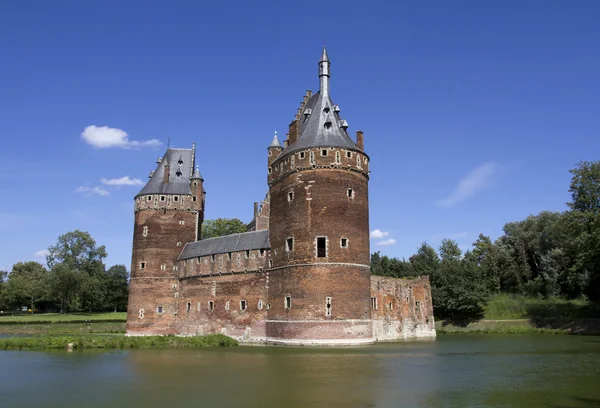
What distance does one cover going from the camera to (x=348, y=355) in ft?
90.7

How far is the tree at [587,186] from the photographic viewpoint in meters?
42.2

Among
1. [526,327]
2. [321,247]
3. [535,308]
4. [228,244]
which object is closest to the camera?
[321,247]

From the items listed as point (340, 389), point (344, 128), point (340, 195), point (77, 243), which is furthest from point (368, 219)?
point (77, 243)

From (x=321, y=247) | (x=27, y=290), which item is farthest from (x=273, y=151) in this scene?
(x=27, y=290)

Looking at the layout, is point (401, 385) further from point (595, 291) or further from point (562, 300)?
point (562, 300)

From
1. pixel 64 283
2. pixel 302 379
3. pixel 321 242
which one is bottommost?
pixel 302 379

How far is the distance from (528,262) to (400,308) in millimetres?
36334

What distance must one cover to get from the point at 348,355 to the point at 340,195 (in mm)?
11509

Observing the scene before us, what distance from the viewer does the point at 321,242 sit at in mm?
34812

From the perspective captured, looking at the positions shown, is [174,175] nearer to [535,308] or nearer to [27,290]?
[535,308]

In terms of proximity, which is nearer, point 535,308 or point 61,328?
point 61,328

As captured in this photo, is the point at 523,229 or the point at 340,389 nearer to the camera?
the point at 340,389

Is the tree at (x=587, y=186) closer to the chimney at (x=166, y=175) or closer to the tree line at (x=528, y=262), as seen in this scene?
the tree line at (x=528, y=262)

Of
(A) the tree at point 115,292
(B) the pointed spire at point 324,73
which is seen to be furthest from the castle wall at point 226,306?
(A) the tree at point 115,292
